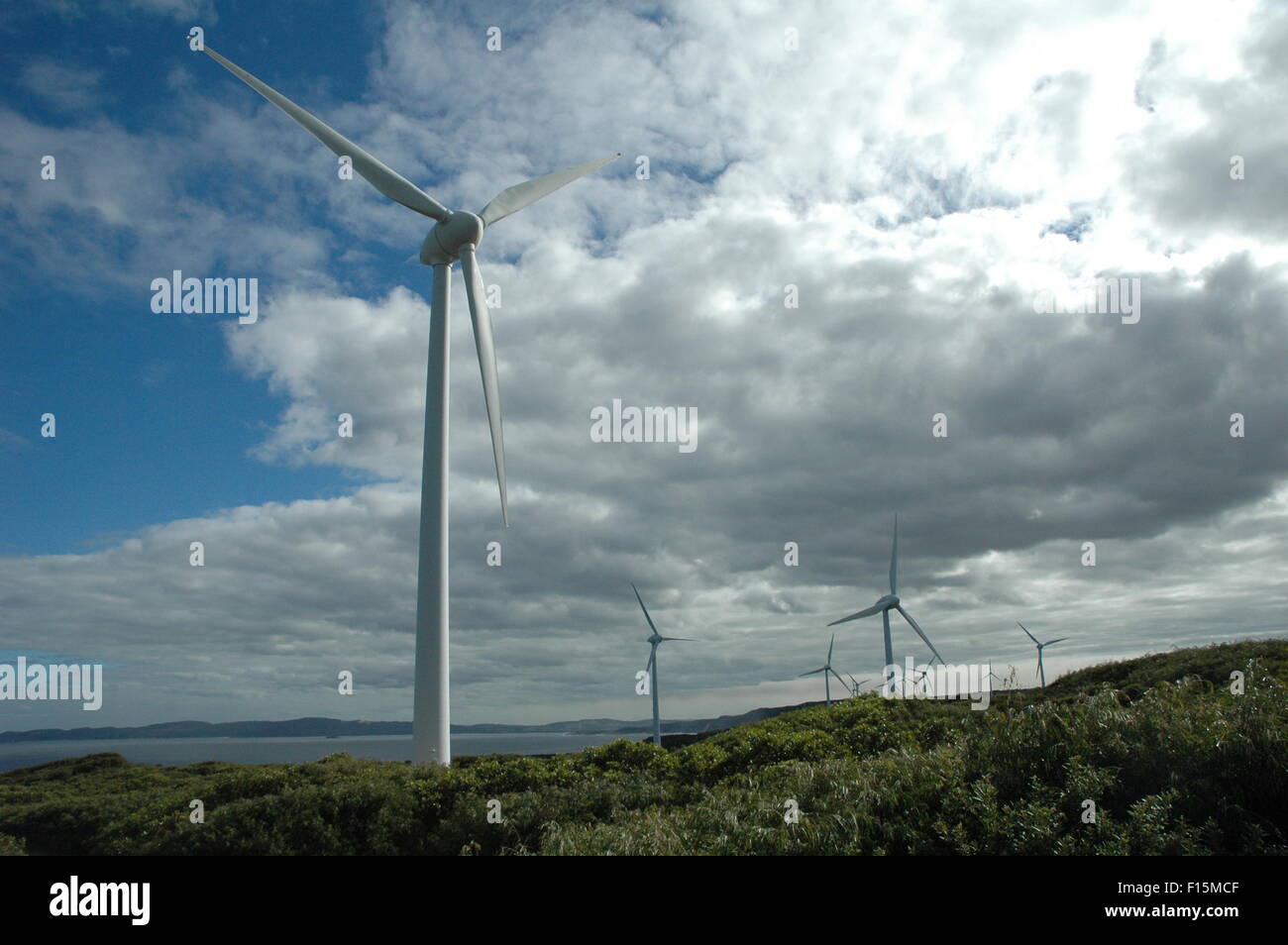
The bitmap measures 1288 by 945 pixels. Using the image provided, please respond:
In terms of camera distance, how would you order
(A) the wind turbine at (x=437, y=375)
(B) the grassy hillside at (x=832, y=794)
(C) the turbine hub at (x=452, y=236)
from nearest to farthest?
(B) the grassy hillside at (x=832, y=794) → (A) the wind turbine at (x=437, y=375) → (C) the turbine hub at (x=452, y=236)

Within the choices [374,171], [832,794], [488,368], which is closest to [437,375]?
[488,368]

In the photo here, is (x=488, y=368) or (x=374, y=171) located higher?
(x=374, y=171)

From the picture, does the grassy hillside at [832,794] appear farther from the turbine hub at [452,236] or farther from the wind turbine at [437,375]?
the turbine hub at [452,236]

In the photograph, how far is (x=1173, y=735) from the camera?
12078 mm

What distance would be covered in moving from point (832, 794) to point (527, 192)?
33660mm

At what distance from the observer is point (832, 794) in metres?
14.7

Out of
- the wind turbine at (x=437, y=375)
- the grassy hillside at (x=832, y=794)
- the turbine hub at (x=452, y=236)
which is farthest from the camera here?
the turbine hub at (x=452, y=236)

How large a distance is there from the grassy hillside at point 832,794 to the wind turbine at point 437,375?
291 cm

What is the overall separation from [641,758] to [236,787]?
13.5 metres

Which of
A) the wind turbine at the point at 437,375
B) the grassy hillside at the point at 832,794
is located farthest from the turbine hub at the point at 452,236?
the grassy hillside at the point at 832,794

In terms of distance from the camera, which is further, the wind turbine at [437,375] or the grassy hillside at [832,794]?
the wind turbine at [437,375]

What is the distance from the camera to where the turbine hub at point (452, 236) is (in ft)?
118

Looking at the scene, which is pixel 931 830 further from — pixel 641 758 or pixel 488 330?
pixel 488 330

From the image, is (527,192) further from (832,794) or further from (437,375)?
(832,794)
